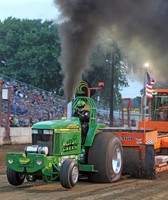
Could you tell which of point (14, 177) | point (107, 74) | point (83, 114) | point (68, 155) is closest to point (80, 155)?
point (68, 155)

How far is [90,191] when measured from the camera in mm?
7859

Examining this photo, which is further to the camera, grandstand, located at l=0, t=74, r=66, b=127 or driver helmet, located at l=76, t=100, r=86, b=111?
grandstand, located at l=0, t=74, r=66, b=127

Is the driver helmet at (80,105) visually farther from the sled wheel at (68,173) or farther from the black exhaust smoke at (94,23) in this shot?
the sled wheel at (68,173)

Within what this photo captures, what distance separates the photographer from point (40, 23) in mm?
45000

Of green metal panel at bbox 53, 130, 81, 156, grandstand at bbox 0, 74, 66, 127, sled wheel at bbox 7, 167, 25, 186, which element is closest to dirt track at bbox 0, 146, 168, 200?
sled wheel at bbox 7, 167, 25, 186

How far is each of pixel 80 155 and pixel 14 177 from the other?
4.60 ft

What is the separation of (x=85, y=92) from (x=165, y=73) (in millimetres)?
10132

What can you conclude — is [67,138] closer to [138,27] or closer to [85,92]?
[85,92]

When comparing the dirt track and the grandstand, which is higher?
the grandstand

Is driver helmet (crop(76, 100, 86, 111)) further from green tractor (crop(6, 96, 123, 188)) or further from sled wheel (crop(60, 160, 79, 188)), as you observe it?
sled wheel (crop(60, 160, 79, 188))

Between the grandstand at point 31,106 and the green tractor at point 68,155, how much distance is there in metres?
13.2

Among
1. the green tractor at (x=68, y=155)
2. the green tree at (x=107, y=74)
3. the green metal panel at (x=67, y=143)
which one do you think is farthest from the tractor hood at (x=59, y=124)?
the green tree at (x=107, y=74)

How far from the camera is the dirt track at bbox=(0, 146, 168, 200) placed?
24.1 feet

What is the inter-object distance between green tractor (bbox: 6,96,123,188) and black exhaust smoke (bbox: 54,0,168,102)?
1877 mm
